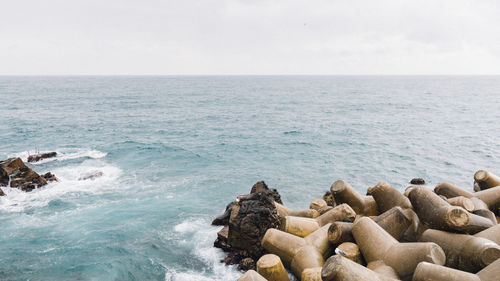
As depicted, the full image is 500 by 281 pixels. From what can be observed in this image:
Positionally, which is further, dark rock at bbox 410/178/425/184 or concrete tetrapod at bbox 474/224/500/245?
dark rock at bbox 410/178/425/184

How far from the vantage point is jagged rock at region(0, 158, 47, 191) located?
20.5m

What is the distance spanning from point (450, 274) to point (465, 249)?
6.42ft

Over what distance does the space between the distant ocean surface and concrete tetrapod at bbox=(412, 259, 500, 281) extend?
6.64m

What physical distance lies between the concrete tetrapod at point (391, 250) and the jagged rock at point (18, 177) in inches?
823

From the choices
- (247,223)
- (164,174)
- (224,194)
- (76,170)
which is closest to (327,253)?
(247,223)

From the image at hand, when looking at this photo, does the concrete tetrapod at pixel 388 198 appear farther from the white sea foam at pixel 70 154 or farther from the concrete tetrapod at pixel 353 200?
the white sea foam at pixel 70 154

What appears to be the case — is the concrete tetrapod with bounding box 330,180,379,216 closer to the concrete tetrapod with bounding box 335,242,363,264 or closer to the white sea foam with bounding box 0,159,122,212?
the concrete tetrapod with bounding box 335,242,363,264

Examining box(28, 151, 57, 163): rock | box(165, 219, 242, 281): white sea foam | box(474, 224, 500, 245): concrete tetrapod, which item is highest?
box(474, 224, 500, 245): concrete tetrapod

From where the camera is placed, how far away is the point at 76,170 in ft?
81.5

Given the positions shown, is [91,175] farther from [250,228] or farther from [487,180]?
[487,180]

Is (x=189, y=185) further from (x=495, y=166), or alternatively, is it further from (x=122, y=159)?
(x=495, y=166)

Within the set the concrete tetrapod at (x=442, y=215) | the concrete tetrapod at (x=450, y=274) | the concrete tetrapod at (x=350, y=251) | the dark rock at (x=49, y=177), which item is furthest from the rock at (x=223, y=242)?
the dark rock at (x=49, y=177)

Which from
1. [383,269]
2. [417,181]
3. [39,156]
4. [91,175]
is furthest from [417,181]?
[39,156]

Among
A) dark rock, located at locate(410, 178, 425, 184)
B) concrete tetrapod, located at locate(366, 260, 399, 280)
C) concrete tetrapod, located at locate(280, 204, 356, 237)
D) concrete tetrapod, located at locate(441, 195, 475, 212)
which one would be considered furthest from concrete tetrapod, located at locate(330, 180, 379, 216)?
dark rock, located at locate(410, 178, 425, 184)
